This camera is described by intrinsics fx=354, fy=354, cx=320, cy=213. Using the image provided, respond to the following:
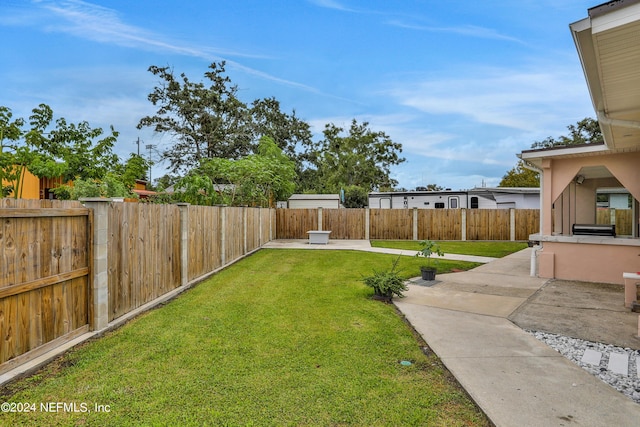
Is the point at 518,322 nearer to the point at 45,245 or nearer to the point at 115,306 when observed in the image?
the point at 115,306

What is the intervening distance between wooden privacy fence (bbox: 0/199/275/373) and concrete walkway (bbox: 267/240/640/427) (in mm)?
3890

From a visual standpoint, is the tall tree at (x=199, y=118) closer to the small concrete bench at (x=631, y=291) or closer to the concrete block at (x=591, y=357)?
the small concrete bench at (x=631, y=291)

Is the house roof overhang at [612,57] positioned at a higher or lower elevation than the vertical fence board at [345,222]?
higher

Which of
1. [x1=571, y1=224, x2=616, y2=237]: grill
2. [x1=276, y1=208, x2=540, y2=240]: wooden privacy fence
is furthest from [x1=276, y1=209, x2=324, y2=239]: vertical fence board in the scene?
[x1=571, y1=224, x2=616, y2=237]: grill

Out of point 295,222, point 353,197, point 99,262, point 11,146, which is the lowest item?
point 295,222

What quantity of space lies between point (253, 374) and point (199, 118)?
84.9ft

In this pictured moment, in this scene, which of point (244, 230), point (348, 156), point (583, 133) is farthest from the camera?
point (348, 156)

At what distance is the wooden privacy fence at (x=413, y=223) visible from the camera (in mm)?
17859

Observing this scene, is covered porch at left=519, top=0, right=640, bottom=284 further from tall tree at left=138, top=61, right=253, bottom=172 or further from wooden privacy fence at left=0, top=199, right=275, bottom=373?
tall tree at left=138, top=61, right=253, bottom=172

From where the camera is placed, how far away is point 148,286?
5.38 meters

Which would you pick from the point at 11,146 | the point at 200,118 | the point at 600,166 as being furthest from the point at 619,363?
the point at 200,118

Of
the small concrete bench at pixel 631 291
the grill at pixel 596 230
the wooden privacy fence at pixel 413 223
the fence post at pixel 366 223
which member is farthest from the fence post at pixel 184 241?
the fence post at pixel 366 223

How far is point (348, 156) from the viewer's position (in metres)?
35.6

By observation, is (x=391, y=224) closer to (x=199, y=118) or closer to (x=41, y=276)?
(x=41, y=276)
